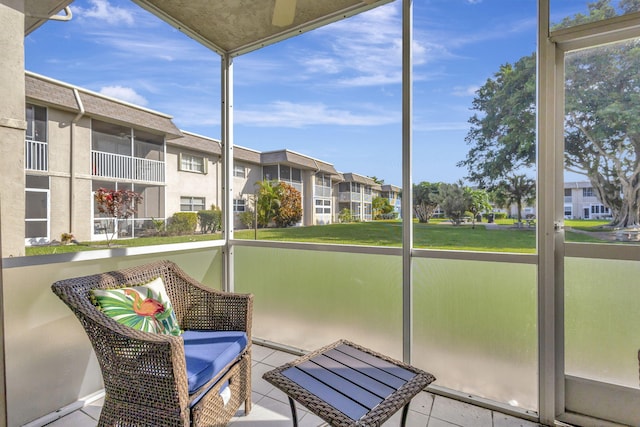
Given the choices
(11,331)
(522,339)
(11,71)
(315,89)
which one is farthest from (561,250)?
(11,71)

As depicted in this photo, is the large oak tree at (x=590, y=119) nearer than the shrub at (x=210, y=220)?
Yes

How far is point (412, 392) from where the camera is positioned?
1.33 metres

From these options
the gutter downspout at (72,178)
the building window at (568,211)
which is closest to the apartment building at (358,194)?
the building window at (568,211)

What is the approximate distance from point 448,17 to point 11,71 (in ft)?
8.92

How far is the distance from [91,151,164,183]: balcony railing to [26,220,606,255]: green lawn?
48 cm

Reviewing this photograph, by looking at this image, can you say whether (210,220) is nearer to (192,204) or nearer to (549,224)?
(192,204)

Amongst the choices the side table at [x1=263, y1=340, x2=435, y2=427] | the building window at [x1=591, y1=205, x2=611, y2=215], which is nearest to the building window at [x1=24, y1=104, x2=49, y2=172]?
the side table at [x1=263, y1=340, x2=435, y2=427]

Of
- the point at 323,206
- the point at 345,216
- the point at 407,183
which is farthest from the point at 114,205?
the point at 407,183

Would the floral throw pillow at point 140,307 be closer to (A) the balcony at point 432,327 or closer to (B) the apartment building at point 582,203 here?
(A) the balcony at point 432,327

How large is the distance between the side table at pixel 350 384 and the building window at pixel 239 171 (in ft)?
6.54

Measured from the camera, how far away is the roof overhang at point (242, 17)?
2.41 m

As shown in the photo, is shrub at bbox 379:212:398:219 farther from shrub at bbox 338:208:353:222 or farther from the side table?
the side table

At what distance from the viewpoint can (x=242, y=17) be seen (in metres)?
2.56

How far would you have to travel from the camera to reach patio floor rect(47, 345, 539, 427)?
186 centimetres
